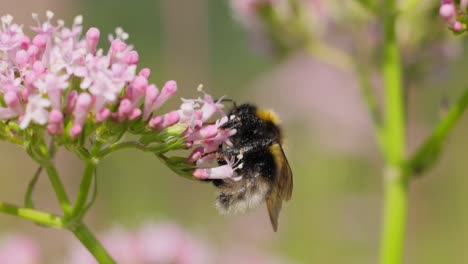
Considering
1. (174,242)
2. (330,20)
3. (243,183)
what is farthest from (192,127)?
(330,20)

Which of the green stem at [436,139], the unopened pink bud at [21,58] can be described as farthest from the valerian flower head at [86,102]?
the green stem at [436,139]

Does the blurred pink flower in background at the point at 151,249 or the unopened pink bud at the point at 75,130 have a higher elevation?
the unopened pink bud at the point at 75,130

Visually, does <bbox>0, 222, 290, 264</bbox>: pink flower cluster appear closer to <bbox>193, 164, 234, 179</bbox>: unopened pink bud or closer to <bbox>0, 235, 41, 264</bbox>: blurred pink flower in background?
A: <bbox>0, 235, 41, 264</bbox>: blurred pink flower in background

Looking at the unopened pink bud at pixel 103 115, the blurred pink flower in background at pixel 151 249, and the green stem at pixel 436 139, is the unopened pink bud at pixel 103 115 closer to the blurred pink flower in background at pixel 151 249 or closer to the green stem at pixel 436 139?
the green stem at pixel 436 139

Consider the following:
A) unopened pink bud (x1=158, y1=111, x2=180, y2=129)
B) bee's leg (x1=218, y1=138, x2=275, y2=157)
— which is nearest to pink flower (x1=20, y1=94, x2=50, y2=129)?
unopened pink bud (x1=158, y1=111, x2=180, y2=129)

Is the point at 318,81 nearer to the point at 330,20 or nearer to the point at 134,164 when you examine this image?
the point at 134,164

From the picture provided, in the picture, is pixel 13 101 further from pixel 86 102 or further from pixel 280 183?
pixel 280 183

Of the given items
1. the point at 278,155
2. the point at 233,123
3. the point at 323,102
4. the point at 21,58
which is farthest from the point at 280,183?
the point at 323,102
